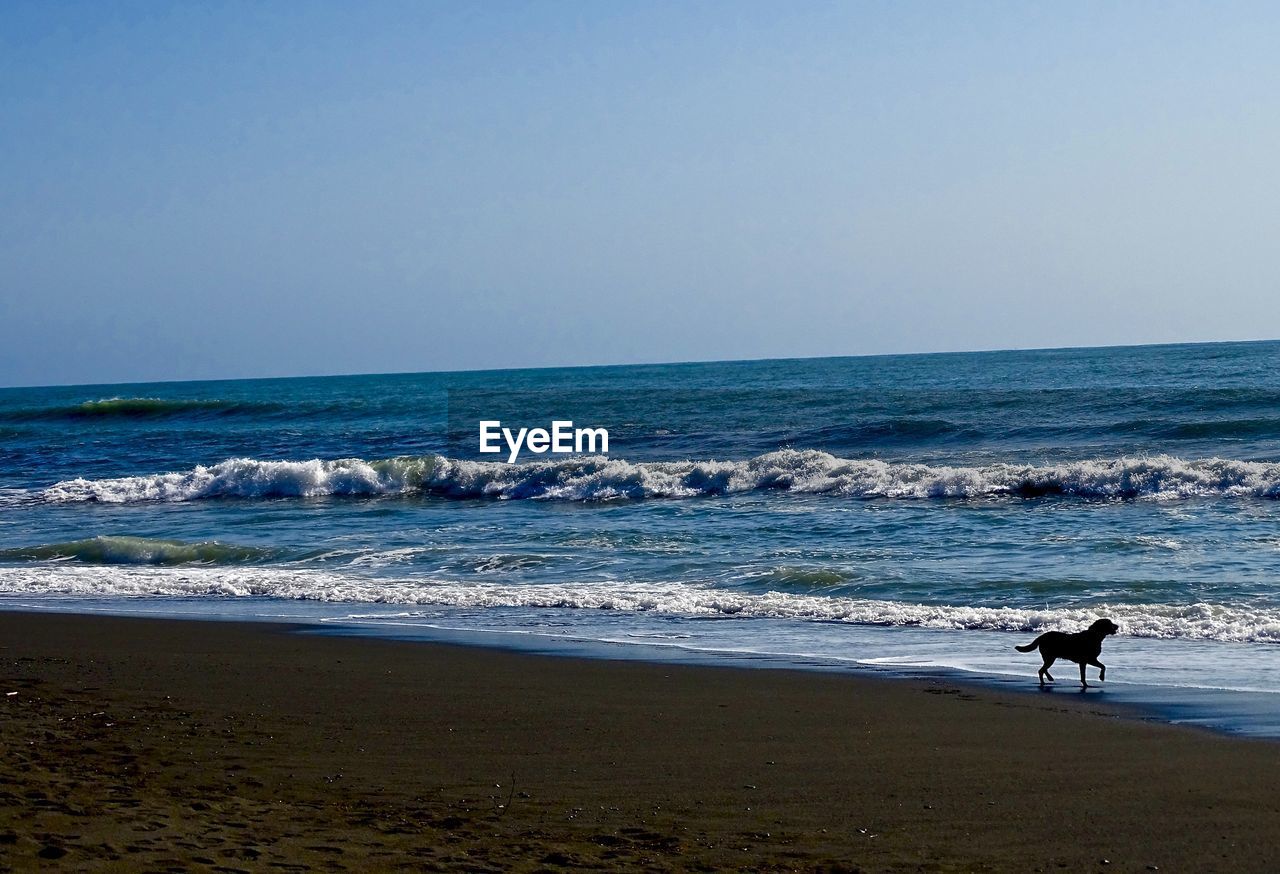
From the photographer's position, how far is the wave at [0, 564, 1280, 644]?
990cm

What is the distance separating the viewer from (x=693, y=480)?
24.7 meters

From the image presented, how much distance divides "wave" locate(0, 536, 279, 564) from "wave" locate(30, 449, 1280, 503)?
8.21m

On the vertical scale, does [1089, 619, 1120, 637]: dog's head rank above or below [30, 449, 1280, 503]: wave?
above

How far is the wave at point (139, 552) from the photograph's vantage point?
17094 millimetres

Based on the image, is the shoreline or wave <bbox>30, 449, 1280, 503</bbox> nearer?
the shoreline

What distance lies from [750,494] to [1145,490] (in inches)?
270

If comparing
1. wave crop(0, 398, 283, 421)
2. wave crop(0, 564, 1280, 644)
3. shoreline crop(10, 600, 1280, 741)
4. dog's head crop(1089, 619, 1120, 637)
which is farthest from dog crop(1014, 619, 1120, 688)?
wave crop(0, 398, 283, 421)

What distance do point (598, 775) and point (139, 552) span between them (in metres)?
13.7

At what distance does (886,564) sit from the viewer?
13.5 meters

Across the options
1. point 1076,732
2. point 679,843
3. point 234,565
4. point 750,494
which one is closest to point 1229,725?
point 1076,732

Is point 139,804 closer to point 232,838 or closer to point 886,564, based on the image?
point 232,838

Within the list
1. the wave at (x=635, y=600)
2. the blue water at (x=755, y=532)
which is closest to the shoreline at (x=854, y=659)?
the blue water at (x=755, y=532)

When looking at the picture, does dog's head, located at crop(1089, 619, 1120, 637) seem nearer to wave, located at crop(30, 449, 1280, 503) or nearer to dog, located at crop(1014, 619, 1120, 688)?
dog, located at crop(1014, 619, 1120, 688)

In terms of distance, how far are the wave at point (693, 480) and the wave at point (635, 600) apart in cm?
972
